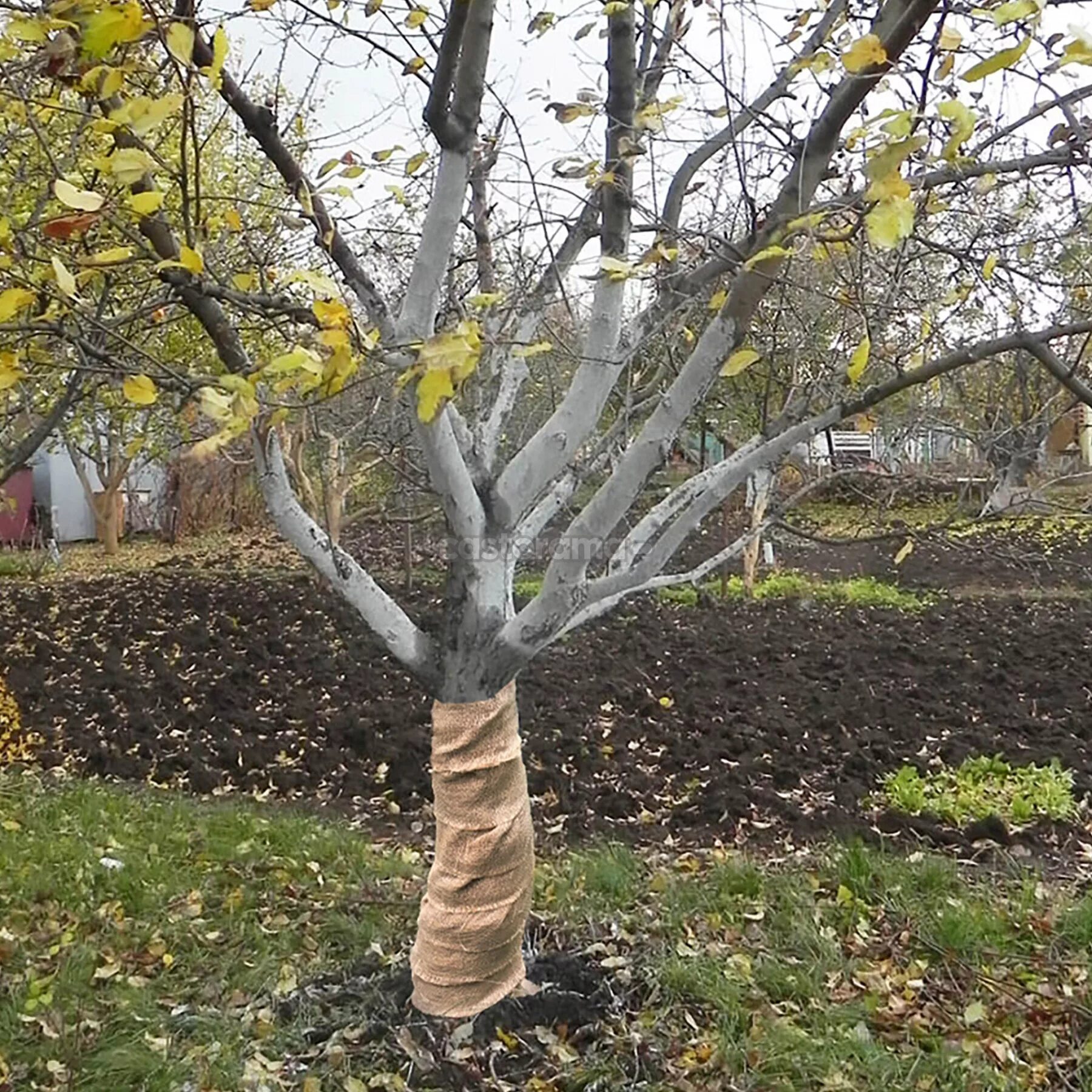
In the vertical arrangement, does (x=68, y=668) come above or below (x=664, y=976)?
above

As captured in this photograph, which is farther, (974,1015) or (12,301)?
(974,1015)

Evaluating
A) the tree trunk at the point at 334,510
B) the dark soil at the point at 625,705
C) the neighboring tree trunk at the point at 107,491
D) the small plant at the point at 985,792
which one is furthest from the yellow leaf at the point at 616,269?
the neighboring tree trunk at the point at 107,491

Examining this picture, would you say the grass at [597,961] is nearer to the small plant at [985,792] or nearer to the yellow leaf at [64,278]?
the small plant at [985,792]

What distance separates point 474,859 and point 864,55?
186cm

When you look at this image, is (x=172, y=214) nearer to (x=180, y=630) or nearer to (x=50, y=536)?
(x=180, y=630)

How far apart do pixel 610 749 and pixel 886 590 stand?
4883mm

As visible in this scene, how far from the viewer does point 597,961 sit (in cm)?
299

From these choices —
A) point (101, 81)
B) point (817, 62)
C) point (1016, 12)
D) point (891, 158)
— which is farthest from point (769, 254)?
point (101, 81)

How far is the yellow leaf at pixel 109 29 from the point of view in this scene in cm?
127

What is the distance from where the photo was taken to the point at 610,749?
5047 millimetres

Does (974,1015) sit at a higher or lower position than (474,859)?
lower

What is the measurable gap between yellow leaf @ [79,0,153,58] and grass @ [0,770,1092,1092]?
216cm

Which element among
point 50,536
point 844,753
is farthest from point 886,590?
point 50,536

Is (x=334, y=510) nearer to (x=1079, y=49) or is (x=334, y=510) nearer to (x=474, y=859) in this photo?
(x=474, y=859)
